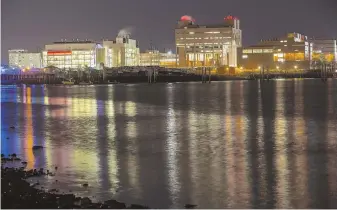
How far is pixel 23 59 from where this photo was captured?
144125 mm

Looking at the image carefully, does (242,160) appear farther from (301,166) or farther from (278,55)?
(278,55)

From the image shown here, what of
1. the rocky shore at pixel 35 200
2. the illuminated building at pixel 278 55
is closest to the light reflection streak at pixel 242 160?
the rocky shore at pixel 35 200

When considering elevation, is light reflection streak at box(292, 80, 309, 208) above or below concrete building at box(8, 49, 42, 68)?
below

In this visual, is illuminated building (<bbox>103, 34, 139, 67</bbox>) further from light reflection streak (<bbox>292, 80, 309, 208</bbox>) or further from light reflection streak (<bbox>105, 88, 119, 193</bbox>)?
light reflection streak (<bbox>292, 80, 309, 208</bbox>)

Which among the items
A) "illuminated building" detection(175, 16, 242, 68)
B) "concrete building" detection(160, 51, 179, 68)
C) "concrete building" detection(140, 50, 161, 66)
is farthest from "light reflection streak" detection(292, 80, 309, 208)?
"concrete building" detection(140, 50, 161, 66)

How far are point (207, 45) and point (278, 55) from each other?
681 inches

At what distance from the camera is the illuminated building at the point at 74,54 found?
11612 centimetres

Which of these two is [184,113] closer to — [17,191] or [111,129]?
[111,129]

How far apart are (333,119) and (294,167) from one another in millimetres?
12575

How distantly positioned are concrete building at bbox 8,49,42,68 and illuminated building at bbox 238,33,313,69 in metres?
56.3

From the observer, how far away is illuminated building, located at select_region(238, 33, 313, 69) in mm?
115938

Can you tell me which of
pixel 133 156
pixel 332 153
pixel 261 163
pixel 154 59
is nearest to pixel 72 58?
pixel 154 59

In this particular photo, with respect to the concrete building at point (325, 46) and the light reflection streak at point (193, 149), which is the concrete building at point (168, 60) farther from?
the light reflection streak at point (193, 149)

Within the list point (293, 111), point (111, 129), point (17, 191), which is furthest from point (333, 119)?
point (17, 191)
